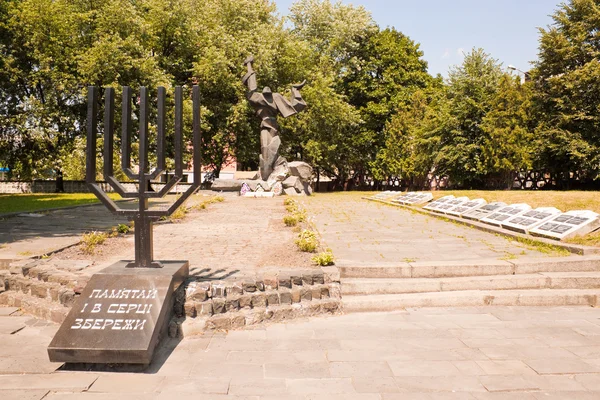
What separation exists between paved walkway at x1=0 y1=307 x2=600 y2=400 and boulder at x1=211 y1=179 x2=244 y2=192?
66.5 feet

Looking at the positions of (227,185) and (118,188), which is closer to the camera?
(118,188)

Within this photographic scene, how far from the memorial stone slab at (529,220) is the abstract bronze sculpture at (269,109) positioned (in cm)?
1654

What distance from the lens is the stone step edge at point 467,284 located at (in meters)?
5.75

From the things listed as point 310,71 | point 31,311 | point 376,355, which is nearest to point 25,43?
point 310,71

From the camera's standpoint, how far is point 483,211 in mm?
12023

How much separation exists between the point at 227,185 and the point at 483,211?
1638 cm

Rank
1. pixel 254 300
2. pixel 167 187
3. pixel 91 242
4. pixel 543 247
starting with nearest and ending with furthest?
pixel 167 187 → pixel 254 300 → pixel 91 242 → pixel 543 247

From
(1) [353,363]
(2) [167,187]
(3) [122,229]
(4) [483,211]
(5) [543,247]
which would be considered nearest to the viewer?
(1) [353,363]

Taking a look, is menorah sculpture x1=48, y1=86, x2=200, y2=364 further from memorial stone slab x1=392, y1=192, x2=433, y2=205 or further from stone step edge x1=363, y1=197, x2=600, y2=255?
memorial stone slab x1=392, y1=192, x2=433, y2=205

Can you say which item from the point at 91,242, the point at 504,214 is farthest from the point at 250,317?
the point at 504,214

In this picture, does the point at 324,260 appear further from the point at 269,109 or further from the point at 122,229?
the point at 269,109

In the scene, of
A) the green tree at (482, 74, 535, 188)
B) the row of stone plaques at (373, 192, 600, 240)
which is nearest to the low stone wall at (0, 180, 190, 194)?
the green tree at (482, 74, 535, 188)

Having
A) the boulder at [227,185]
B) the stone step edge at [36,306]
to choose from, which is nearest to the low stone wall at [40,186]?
the boulder at [227,185]

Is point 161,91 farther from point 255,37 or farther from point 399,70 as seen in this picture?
point 399,70
